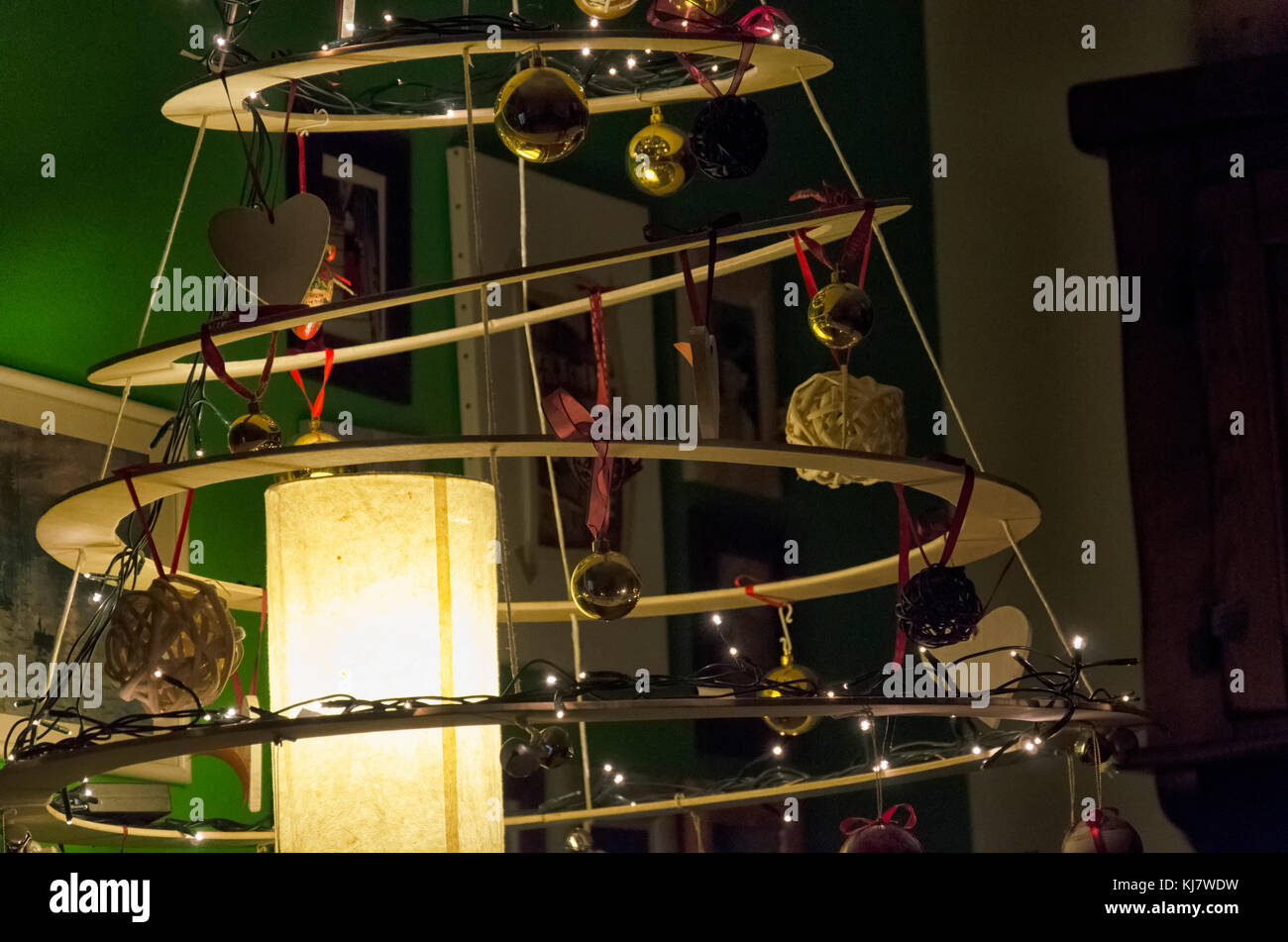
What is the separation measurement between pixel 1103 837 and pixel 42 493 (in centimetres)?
184

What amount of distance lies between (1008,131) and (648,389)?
3.70 feet

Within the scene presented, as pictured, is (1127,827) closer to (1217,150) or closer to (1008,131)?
(1217,150)

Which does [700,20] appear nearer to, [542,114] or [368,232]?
[542,114]

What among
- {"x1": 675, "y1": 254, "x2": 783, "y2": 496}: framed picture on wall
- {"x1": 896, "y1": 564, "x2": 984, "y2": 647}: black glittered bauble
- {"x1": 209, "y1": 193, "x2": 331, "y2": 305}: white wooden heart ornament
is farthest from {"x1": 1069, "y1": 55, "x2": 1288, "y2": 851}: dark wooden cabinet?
{"x1": 209, "y1": 193, "x2": 331, "y2": 305}: white wooden heart ornament

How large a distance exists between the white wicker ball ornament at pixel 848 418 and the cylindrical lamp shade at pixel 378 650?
2.01 ft

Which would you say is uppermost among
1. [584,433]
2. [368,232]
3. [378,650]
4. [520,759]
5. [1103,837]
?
[368,232]

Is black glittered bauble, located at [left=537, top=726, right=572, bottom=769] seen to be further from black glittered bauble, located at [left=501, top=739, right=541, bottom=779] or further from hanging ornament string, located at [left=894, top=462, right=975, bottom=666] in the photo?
hanging ornament string, located at [left=894, top=462, right=975, bottom=666]

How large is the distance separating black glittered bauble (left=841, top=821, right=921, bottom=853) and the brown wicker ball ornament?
0.75 m

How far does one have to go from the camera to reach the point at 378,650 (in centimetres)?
188

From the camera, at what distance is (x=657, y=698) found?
1568 millimetres

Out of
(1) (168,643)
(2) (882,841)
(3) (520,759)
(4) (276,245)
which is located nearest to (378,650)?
(1) (168,643)

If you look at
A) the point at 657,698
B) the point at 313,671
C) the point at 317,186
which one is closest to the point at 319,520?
the point at 313,671

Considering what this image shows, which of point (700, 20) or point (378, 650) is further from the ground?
point (700, 20)
